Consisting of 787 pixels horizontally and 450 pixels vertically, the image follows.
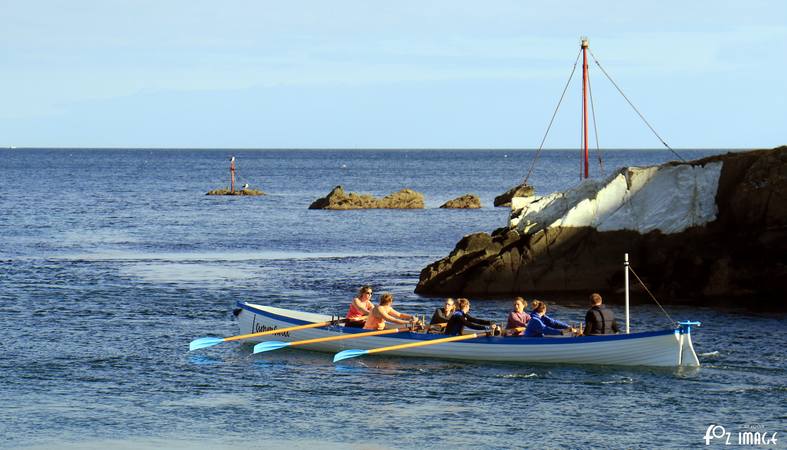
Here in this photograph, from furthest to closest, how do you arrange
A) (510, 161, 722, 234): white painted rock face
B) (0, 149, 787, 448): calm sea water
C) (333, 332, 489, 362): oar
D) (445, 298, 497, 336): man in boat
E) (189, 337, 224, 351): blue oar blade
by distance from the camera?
(510, 161, 722, 234): white painted rock face, (189, 337, 224, 351): blue oar blade, (445, 298, 497, 336): man in boat, (333, 332, 489, 362): oar, (0, 149, 787, 448): calm sea water

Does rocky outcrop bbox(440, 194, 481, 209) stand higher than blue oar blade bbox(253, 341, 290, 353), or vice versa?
rocky outcrop bbox(440, 194, 481, 209)

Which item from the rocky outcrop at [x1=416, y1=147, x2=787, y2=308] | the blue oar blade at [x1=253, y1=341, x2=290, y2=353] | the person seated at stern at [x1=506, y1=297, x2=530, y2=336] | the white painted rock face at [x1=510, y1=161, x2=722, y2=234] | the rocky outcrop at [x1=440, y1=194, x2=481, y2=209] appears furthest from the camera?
the rocky outcrop at [x1=440, y1=194, x2=481, y2=209]

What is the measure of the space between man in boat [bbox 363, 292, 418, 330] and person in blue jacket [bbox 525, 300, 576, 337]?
128 inches

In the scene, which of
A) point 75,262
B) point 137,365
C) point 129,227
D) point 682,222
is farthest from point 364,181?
point 137,365

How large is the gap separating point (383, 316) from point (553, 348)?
15.3 ft

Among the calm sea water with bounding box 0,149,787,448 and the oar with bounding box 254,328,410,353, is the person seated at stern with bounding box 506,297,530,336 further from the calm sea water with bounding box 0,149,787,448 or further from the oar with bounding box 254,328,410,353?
the oar with bounding box 254,328,410,353

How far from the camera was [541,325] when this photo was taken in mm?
28656

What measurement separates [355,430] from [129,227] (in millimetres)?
54013

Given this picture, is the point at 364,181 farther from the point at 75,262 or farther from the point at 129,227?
the point at 75,262

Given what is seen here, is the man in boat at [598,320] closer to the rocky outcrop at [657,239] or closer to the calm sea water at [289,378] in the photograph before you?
the calm sea water at [289,378]

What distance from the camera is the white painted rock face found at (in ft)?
132

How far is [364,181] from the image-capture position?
161m

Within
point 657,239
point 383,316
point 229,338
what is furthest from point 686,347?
point 657,239

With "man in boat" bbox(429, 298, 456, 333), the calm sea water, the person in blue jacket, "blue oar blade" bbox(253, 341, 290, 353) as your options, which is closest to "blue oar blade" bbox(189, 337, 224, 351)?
the calm sea water
